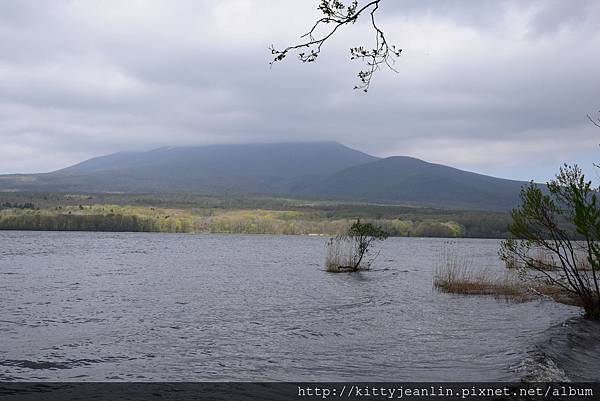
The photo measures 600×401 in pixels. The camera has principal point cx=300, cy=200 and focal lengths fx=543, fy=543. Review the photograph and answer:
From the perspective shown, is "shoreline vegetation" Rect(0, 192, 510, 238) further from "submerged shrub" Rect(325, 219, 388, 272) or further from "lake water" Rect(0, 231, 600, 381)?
"lake water" Rect(0, 231, 600, 381)

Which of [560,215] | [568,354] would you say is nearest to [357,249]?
[560,215]

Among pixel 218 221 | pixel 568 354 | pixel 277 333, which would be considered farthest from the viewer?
pixel 218 221

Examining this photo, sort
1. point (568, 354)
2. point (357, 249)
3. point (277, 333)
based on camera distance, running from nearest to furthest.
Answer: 1. point (568, 354)
2. point (277, 333)
3. point (357, 249)

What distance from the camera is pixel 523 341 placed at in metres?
18.0

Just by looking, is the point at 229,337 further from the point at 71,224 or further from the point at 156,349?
the point at 71,224

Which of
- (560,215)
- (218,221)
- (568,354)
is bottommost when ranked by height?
(218,221)

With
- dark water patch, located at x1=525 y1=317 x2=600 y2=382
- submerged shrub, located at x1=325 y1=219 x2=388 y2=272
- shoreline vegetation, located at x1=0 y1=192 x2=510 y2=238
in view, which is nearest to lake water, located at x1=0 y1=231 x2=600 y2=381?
dark water patch, located at x1=525 y1=317 x2=600 y2=382

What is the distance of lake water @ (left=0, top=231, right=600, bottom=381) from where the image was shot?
14086mm

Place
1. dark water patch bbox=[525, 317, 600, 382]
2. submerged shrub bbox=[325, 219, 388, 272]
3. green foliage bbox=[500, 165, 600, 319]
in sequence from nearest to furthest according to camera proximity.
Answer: dark water patch bbox=[525, 317, 600, 382], green foliage bbox=[500, 165, 600, 319], submerged shrub bbox=[325, 219, 388, 272]

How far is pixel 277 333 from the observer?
63.1 ft

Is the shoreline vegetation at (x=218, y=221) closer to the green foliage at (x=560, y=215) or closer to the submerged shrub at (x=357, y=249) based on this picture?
the submerged shrub at (x=357, y=249)

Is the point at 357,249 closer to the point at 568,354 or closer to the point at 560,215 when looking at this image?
the point at 560,215

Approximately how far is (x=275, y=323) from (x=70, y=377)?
30.4 feet

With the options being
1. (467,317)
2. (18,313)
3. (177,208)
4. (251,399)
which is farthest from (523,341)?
(177,208)
